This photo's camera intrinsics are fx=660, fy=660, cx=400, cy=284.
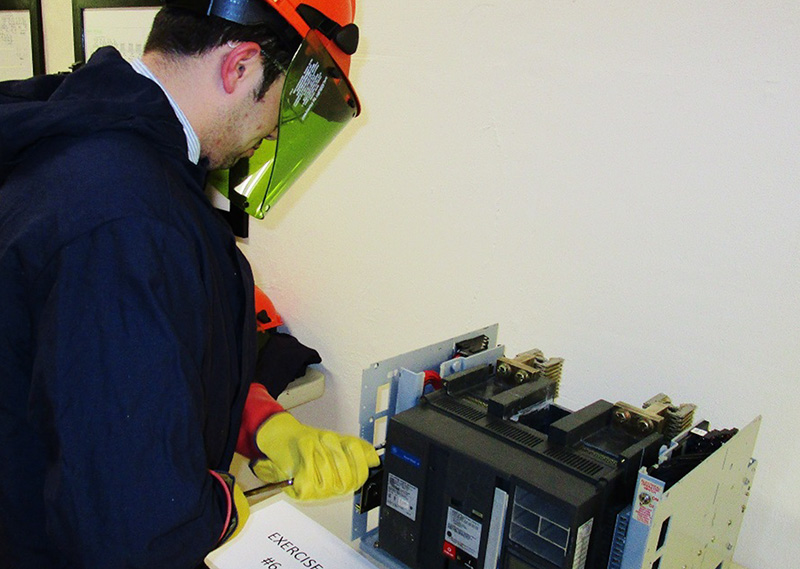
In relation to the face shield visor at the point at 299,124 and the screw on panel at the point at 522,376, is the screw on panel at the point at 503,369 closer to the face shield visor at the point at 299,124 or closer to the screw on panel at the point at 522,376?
the screw on panel at the point at 522,376

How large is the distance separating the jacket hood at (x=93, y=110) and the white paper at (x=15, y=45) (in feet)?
7.03

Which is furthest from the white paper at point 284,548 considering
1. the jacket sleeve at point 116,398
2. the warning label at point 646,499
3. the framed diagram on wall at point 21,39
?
the framed diagram on wall at point 21,39

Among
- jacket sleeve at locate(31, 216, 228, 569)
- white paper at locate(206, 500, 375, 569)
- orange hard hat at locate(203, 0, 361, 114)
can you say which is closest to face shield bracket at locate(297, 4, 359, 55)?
orange hard hat at locate(203, 0, 361, 114)

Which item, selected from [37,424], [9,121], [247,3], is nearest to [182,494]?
[37,424]

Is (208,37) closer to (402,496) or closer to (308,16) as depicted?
(308,16)

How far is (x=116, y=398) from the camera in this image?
612 millimetres

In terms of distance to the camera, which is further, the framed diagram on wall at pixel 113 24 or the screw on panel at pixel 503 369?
the framed diagram on wall at pixel 113 24

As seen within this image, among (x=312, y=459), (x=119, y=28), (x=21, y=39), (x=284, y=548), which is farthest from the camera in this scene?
(x=21, y=39)

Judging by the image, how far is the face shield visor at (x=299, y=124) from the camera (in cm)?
84

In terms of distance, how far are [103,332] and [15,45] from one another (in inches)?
102

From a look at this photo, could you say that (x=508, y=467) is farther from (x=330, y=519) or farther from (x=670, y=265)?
(x=330, y=519)

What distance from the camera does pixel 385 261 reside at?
5.65ft

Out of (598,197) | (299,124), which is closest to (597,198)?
(598,197)

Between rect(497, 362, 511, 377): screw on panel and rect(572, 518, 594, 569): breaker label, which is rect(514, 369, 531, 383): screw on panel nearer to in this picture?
rect(497, 362, 511, 377): screw on panel
